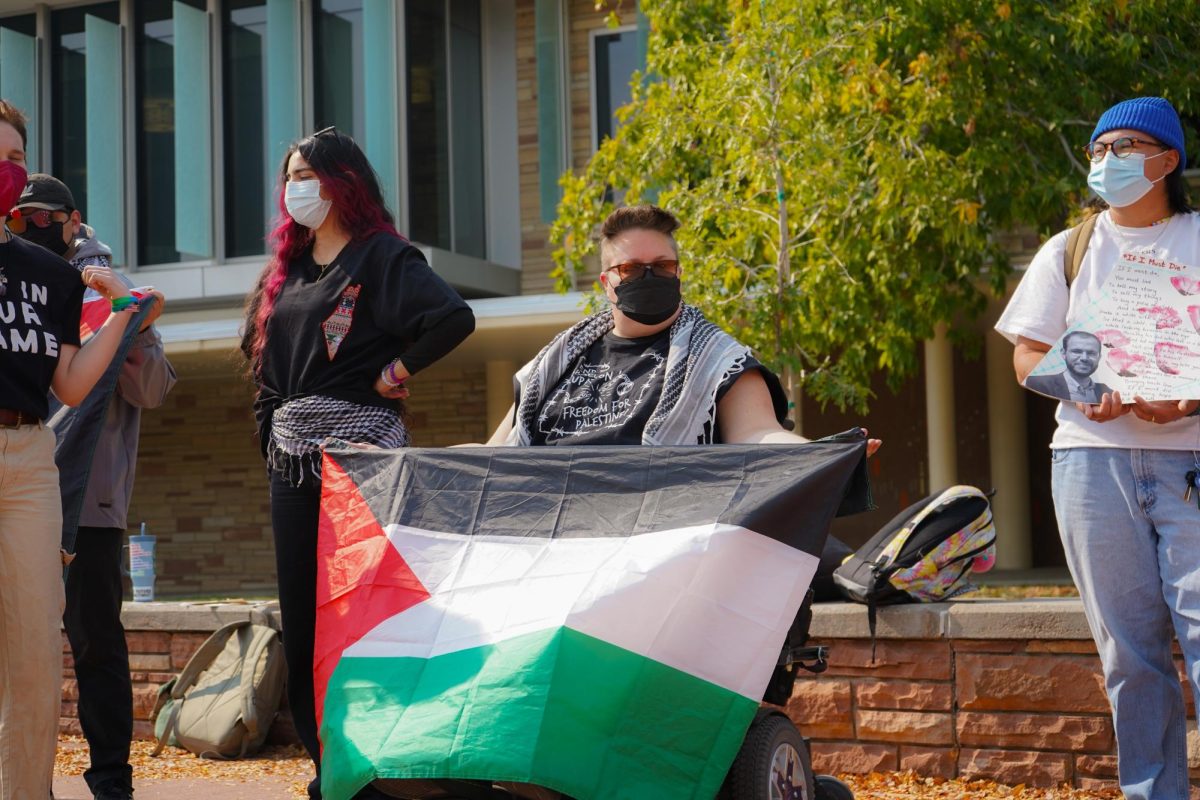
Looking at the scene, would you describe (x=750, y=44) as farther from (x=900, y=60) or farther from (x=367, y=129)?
(x=367, y=129)

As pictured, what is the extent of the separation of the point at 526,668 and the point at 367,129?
43.4ft

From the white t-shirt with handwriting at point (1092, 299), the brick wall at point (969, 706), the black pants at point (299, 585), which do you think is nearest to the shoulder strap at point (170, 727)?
the black pants at point (299, 585)

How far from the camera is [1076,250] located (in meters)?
4.29

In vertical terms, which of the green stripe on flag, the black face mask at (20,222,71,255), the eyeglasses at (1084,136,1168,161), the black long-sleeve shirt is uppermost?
the eyeglasses at (1084,136,1168,161)

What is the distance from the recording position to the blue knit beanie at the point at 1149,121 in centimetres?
415

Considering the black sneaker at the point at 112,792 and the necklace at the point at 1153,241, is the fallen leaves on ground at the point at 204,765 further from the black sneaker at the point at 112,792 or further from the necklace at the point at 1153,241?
the necklace at the point at 1153,241

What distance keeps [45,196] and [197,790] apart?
2.37 meters

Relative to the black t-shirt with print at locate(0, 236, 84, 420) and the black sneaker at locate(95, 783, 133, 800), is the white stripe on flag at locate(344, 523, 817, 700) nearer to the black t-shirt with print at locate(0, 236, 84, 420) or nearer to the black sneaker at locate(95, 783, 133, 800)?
the black t-shirt with print at locate(0, 236, 84, 420)

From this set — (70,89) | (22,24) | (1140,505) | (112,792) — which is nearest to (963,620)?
(1140,505)

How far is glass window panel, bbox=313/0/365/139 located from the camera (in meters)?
16.8

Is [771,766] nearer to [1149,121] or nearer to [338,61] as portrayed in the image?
[1149,121]

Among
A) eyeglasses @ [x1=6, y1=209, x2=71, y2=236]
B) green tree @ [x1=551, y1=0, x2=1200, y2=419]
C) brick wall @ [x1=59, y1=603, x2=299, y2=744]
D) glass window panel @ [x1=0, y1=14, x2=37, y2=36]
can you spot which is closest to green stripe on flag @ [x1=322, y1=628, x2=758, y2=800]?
eyeglasses @ [x1=6, y1=209, x2=71, y2=236]

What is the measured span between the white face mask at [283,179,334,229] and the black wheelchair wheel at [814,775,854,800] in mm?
2361

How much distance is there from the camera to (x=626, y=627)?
3.80m
